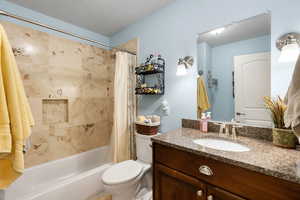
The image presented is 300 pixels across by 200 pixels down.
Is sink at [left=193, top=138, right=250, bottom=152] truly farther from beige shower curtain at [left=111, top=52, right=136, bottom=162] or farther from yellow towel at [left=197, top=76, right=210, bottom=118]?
beige shower curtain at [left=111, top=52, right=136, bottom=162]

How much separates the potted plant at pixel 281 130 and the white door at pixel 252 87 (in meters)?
0.16

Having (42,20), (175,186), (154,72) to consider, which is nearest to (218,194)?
(175,186)

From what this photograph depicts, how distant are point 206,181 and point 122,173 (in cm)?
89

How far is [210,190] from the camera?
814mm

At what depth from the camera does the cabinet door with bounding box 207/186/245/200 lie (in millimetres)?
739

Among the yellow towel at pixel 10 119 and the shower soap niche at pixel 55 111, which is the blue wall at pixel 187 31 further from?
the yellow towel at pixel 10 119

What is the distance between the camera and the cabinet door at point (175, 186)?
2.87 feet

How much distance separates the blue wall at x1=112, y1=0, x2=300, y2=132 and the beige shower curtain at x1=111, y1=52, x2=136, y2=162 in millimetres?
203

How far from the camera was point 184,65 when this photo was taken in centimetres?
Answer: 150

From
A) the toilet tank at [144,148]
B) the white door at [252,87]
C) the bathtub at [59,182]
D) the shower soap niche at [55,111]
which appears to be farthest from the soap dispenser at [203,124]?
the shower soap niche at [55,111]

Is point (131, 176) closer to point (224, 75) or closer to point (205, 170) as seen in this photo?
point (205, 170)

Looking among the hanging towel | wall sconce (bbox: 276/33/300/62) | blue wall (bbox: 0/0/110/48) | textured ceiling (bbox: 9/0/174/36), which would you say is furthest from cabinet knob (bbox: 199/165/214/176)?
blue wall (bbox: 0/0/110/48)

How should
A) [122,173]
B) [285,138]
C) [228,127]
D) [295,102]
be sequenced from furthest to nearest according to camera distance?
[122,173] < [228,127] < [285,138] < [295,102]

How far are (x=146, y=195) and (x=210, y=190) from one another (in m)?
0.92
